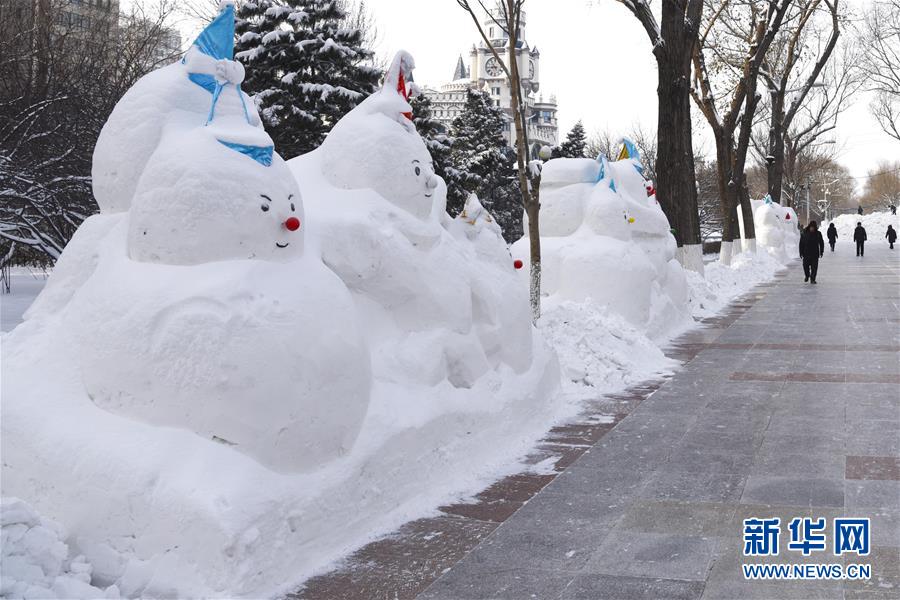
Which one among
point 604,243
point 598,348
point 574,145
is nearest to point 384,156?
point 598,348

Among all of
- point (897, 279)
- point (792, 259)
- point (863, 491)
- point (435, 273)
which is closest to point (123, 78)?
point (435, 273)

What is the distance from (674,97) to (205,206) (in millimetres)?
13922

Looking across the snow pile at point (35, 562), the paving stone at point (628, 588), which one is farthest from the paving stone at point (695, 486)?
the snow pile at point (35, 562)

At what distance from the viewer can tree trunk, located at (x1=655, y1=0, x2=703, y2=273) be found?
1708 cm

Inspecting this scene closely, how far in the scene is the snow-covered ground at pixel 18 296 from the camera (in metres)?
11.8

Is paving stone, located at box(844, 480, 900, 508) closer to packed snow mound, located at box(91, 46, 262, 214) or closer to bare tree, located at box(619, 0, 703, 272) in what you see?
packed snow mound, located at box(91, 46, 262, 214)

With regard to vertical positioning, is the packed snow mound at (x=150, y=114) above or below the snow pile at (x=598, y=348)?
above

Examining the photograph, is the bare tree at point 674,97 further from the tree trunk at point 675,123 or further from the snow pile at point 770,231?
the snow pile at point 770,231

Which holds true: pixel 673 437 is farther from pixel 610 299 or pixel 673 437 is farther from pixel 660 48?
pixel 660 48

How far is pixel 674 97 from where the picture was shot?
17.1m

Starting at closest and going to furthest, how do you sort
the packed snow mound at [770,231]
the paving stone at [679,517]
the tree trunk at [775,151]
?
the paving stone at [679,517], the tree trunk at [775,151], the packed snow mound at [770,231]

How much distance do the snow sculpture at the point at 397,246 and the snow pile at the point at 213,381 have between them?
0.03 meters

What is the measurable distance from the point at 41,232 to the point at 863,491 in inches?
502

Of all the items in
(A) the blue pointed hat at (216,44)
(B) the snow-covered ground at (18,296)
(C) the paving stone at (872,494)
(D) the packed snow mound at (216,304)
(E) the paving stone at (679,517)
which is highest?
(A) the blue pointed hat at (216,44)
